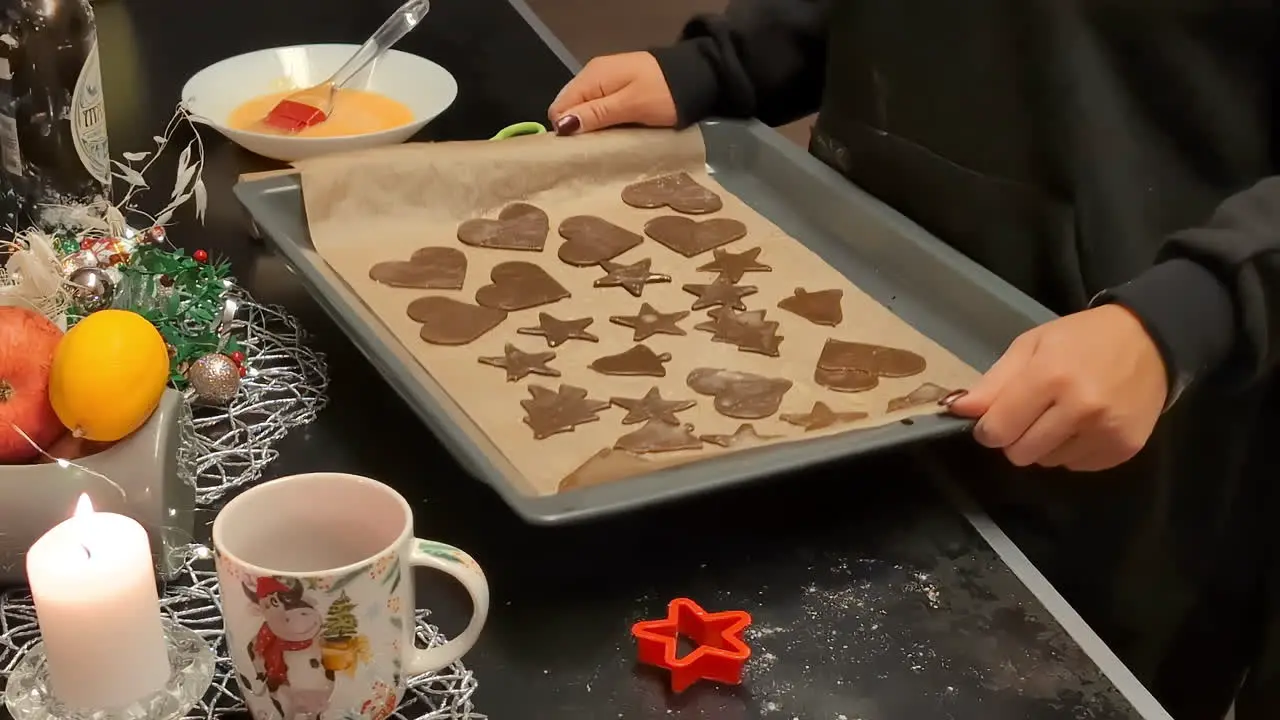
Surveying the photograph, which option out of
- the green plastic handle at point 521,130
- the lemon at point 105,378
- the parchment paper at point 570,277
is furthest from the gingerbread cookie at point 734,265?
the lemon at point 105,378

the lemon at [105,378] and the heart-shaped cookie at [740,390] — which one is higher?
the lemon at [105,378]

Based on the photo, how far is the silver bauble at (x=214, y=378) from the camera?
86 centimetres

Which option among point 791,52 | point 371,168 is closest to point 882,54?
point 791,52

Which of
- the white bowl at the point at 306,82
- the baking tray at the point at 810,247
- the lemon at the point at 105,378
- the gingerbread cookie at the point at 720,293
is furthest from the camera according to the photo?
the white bowl at the point at 306,82

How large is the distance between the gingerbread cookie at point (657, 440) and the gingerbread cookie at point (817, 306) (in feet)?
0.73

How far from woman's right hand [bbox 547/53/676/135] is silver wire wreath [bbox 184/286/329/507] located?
40 centimetres

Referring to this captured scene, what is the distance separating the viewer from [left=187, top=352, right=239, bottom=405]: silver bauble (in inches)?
33.8

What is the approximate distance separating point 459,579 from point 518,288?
521mm

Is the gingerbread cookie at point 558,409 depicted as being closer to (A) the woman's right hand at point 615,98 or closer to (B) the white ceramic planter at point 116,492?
(B) the white ceramic planter at point 116,492

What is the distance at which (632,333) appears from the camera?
3.48 feet

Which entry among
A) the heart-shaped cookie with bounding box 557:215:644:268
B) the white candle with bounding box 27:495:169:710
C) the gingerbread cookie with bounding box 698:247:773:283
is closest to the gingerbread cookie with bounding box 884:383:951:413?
the gingerbread cookie with bounding box 698:247:773:283

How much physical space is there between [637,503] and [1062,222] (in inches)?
19.3

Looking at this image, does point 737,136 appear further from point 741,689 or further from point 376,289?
point 741,689

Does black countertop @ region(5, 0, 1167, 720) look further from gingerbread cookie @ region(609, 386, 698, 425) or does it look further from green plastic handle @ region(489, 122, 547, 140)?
green plastic handle @ region(489, 122, 547, 140)
